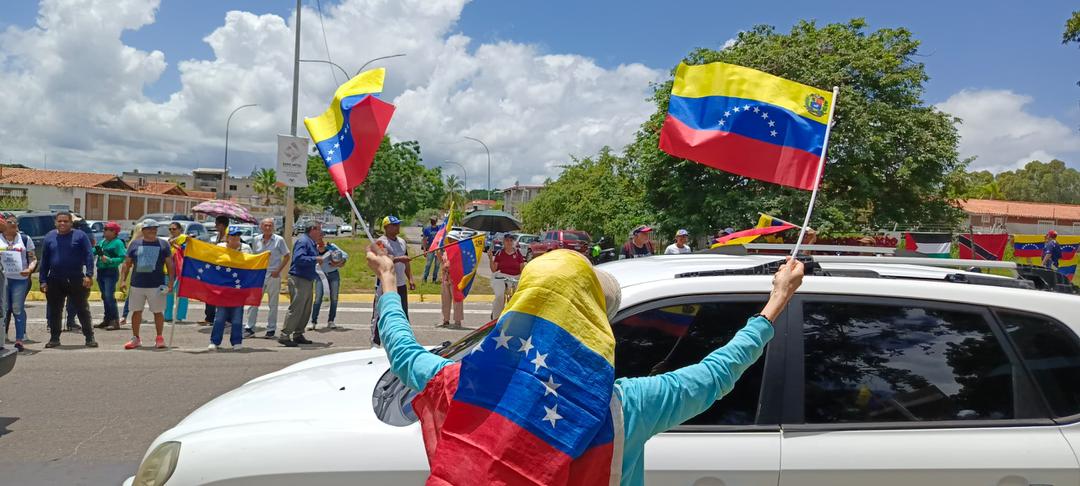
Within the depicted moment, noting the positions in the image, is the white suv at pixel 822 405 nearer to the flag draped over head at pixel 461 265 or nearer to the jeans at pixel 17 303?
the flag draped over head at pixel 461 265

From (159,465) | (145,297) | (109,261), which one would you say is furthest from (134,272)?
(159,465)

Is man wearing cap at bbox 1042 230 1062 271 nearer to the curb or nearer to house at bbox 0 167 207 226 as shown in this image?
the curb

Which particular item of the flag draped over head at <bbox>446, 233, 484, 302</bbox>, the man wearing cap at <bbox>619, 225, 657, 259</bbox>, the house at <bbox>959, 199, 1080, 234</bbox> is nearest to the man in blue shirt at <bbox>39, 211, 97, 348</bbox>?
the flag draped over head at <bbox>446, 233, 484, 302</bbox>

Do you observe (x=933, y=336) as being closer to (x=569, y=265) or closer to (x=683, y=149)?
(x=683, y=149)

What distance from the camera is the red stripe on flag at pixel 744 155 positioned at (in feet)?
11.3

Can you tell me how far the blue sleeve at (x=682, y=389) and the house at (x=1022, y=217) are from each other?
53.6 m

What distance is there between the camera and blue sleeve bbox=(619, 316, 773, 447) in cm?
166

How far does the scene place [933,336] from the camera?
265cm

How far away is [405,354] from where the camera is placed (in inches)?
74.8

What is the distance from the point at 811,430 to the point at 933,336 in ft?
2.08

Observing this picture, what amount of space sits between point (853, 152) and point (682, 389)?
21258mm

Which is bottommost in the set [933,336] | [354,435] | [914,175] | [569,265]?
[354,435]

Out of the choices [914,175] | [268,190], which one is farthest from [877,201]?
[268,190]

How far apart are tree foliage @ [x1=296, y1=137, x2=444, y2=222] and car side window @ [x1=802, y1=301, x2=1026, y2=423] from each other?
48.6 metres
